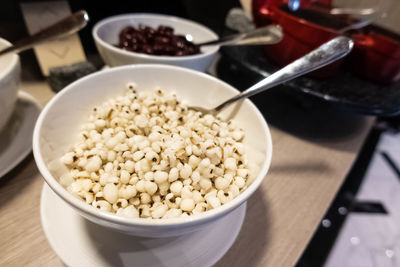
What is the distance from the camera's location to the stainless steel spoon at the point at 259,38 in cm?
69

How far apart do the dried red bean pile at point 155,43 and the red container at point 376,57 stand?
1.53ft

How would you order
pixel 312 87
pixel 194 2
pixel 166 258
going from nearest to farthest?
pixel 166 258
pixel 312 87
pixel 194 2

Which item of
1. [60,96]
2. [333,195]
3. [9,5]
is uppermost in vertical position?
[9,5]

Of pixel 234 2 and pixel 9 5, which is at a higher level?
pixel 9 5

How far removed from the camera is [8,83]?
471 mm

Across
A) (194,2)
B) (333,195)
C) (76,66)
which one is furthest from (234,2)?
(333,195)

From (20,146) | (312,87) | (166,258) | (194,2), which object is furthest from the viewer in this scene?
(194,2)

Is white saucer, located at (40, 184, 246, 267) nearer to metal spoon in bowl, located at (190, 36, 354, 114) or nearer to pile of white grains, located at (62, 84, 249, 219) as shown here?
pile of white grains, located at (62, 84, 249, 219)

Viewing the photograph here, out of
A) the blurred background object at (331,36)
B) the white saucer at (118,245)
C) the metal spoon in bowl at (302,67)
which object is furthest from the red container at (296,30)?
the white saucer at (118,245)

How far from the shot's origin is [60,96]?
47 centimetres

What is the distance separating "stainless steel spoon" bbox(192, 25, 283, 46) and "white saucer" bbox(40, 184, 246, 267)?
0.50m

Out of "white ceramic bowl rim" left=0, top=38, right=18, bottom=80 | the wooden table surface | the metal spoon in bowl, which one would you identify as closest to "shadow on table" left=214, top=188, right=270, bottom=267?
the wooden table surface

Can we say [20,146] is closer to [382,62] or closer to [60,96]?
[60,96]

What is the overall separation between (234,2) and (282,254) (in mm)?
935
